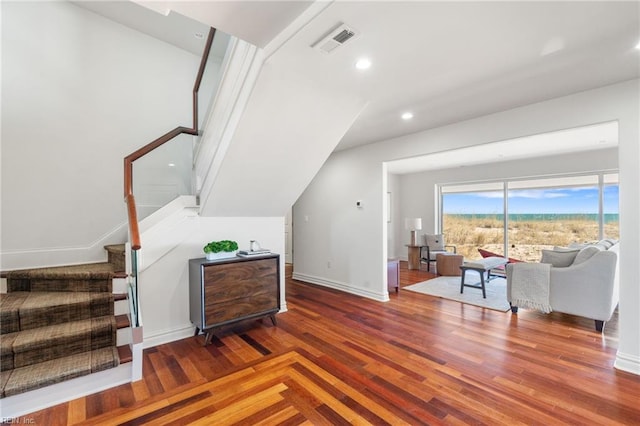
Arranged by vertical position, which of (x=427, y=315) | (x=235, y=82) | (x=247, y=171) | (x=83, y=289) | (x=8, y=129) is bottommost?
(x=427, y=315)

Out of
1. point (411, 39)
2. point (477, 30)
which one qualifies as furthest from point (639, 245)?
point (411, 39)

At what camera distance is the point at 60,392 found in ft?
6.48

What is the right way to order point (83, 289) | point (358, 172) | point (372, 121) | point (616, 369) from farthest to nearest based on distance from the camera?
point (358, 172)
point (372, 121)
point (83, 289)
point (616, 369)

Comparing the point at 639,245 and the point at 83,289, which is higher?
the point at 639,245

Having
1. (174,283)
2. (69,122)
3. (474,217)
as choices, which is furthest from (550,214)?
(69,122)

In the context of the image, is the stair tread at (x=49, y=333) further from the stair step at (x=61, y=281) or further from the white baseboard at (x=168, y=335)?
the white baseboard at (x=168, y=335)

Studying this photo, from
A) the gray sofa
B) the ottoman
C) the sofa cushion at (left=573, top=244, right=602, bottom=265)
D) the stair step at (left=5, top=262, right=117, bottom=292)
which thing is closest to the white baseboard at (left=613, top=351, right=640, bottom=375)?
the gray sofa

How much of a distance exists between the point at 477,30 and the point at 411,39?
1.31 ft

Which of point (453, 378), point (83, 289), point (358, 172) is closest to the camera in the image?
point (453, 378)

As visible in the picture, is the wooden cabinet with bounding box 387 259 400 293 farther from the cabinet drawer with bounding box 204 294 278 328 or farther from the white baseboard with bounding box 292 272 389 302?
the cabinet drawer with bounding box 204 294 278 328

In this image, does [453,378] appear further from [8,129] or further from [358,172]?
[8,129]

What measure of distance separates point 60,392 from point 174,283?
1.19 meters

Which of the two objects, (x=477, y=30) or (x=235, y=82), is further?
(x=235, y=82)

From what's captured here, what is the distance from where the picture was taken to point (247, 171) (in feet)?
9.77
